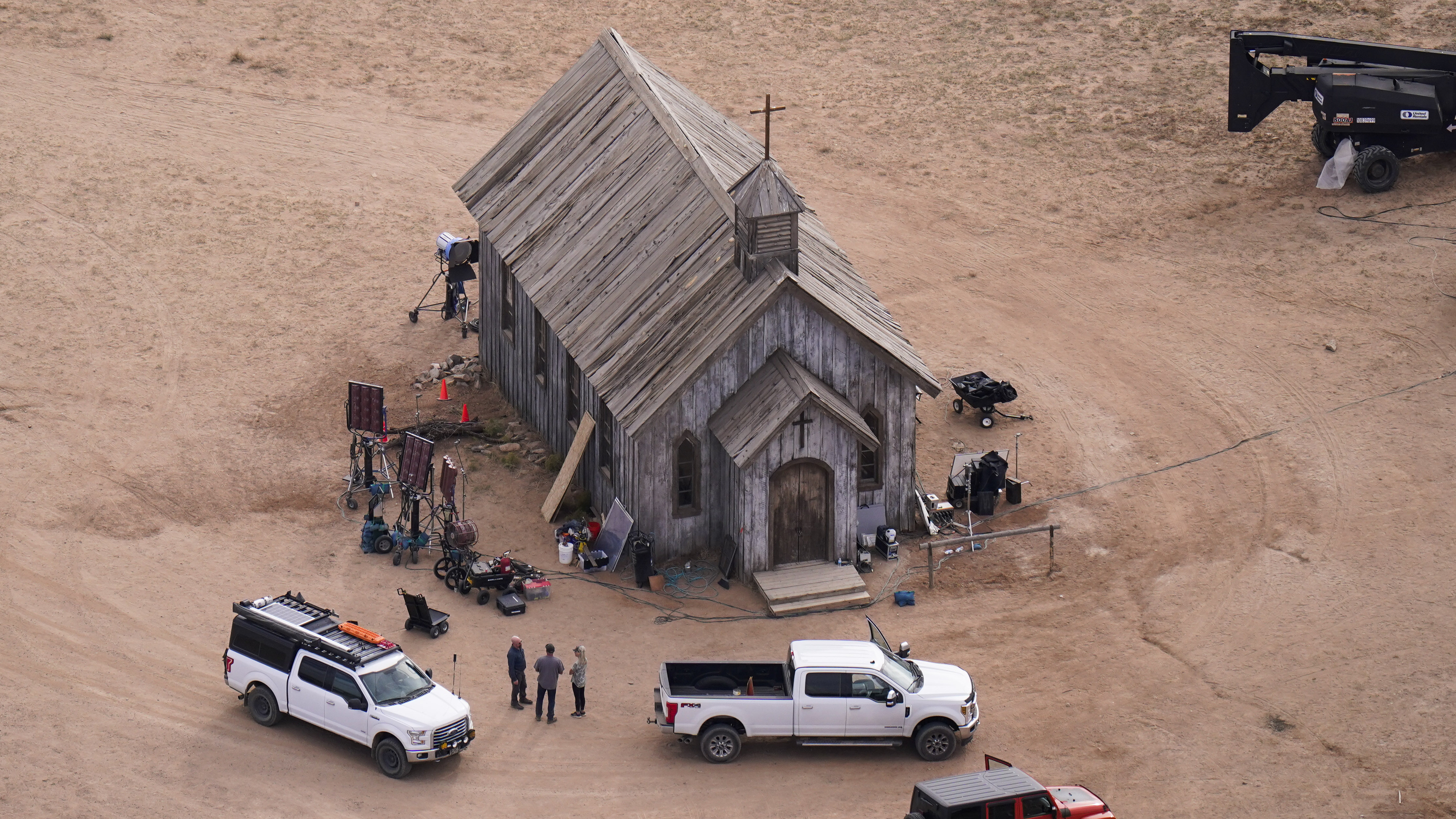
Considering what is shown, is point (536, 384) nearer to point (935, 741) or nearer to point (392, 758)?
point (392, 758)

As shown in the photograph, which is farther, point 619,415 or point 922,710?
point 619,415

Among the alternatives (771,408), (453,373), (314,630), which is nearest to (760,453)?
(771,408)

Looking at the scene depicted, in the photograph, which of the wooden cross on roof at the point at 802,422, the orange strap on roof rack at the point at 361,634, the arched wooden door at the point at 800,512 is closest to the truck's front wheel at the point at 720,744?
the orange strap on roof rack at the point at 361,634

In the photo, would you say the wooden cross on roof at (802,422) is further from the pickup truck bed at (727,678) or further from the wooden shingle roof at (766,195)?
the pickup truck bed at (727,678)

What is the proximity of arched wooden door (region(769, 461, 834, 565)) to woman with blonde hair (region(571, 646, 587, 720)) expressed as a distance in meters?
5.75

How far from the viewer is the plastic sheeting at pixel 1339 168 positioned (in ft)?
176

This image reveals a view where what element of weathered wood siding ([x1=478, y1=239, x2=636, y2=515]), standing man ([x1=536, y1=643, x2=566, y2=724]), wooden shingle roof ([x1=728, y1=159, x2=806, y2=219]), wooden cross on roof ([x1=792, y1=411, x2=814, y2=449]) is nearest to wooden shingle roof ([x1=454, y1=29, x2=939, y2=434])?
weathered wood siding ([x1=478, y1=239, x2=636, y2=515])

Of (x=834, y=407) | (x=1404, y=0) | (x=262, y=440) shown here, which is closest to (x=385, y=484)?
(x=262, y=440)

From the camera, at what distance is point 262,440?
1710 inches

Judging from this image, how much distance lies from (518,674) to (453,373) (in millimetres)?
15190

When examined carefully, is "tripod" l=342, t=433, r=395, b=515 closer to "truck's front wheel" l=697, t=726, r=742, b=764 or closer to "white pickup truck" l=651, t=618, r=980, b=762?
"white pickup truck" l=651, t=618, r=980, b=762

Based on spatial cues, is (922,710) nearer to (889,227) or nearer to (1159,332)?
(1159,332)

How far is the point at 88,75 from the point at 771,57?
22.4 m

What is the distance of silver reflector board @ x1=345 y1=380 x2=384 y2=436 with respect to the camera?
41031mm
